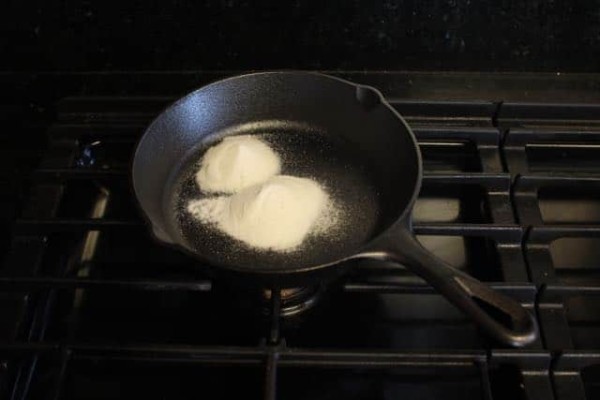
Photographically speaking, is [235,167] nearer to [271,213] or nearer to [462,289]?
[271,213]

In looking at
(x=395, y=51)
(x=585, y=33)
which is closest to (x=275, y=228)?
(x=395, y=51)

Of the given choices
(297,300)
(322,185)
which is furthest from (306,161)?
(297,300)

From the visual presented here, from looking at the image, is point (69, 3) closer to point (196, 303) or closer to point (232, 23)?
point (232, 23)

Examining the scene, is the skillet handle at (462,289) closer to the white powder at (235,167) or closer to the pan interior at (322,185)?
the pan interior at (322,185)

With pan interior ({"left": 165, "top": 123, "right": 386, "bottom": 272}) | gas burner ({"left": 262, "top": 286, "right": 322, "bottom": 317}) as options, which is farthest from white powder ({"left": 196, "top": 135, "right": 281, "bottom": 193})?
gas burner ({"left": 262, "top": 286, "right": 322, "bottom": 317})

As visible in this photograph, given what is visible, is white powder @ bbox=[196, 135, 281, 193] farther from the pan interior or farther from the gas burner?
the gas burner

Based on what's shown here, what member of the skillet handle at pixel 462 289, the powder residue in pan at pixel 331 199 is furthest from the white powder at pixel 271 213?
the skillet handle at pixel 462 289
